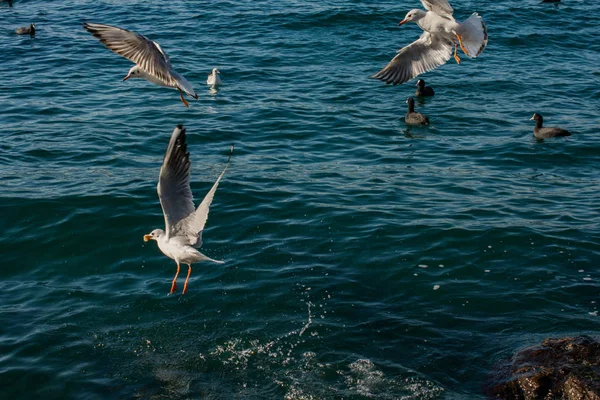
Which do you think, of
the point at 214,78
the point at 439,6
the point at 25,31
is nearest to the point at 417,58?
the point at 439,6

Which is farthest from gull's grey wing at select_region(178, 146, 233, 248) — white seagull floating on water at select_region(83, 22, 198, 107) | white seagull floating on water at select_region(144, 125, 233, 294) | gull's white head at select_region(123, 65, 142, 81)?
Result: gull's white head at select_region(123, 65, 142, 81)

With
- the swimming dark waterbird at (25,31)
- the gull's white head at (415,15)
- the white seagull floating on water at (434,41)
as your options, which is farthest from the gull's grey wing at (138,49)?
the swimming dark waterbird at (25,31)

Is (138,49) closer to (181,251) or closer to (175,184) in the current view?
(175,184)

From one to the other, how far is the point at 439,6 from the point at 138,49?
4.28 m

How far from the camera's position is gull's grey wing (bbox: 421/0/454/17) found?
11.1 meters

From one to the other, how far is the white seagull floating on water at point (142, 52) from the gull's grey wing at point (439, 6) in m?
3.58

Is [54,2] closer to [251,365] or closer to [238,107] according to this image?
[238,107]

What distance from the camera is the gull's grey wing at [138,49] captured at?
10.5m

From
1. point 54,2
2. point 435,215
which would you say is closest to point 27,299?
point 435,215

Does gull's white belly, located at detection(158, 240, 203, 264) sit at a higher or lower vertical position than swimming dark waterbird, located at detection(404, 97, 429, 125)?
higher

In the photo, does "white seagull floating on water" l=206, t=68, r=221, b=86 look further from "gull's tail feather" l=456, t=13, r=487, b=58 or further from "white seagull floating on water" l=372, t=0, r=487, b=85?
"gull's tail feather" l=456, t=13, r=487, b=58

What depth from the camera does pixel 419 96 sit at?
2039 cm

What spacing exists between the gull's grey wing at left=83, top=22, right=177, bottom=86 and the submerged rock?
561cm

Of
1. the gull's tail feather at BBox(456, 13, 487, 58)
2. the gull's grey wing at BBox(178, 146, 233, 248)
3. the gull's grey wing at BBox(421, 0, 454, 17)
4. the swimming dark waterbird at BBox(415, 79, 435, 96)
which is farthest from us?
the swimming dark waterbird at BBox(415, 79, 435, 96)
